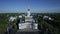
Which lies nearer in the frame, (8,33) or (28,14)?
(8,33)

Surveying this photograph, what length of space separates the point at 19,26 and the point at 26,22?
0.79 metres

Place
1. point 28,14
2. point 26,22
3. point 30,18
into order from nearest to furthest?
point 26,22
point 30,18
point 28,14

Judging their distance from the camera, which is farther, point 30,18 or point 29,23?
point 30,18

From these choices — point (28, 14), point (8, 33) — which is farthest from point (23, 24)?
point (8, 33)

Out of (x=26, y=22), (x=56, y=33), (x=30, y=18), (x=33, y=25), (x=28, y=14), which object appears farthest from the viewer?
(x=28, y=14)

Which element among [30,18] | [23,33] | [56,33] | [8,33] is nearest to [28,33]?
[23,33]

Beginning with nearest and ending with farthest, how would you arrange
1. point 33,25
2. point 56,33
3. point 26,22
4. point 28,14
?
point 56,33 → point 33,25 → point 26,22 → point 28,14

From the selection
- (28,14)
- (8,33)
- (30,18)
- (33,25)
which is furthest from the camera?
(28,14)

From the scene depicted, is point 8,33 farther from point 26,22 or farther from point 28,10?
point 28,10

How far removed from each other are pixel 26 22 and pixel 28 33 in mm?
2534

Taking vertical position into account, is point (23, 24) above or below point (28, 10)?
below

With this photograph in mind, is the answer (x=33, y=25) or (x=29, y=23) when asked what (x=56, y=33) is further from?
(x=29, y=23)

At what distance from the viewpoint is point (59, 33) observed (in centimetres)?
488

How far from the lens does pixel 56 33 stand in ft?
15.8
